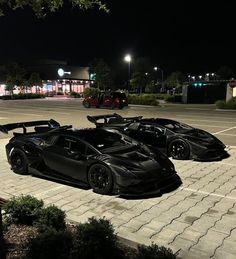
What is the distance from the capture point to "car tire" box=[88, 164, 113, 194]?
24.2ft

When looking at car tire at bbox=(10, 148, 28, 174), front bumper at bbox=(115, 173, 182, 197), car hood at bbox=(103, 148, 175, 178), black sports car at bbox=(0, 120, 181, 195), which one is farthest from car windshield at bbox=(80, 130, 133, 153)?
car tire at bbox=(10, 148, 28, 174)

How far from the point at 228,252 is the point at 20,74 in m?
70.0

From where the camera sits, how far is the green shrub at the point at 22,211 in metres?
5.27

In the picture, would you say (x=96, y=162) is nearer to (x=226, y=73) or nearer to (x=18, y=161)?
(x=18, y=161)

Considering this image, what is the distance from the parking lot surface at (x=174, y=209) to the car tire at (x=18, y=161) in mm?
182

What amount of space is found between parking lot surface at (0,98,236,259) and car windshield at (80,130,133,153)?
979mm

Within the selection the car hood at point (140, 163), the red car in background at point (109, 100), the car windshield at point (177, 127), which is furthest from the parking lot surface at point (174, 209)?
the red car in background at point (109, 100)

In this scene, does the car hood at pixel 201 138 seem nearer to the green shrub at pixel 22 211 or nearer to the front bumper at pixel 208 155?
the front bumper at pixel 208 155

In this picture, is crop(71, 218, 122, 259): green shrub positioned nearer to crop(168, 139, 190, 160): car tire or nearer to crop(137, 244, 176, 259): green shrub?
crop(137, 244, 176, 259): green shrub

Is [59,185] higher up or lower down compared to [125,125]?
lower down

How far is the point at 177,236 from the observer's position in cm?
551

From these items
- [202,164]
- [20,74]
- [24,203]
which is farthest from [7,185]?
[20,74]

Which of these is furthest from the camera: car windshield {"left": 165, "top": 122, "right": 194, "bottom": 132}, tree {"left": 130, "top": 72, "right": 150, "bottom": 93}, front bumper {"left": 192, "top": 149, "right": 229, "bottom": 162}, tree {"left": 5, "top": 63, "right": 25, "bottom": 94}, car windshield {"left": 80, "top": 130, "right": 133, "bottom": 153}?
tree {"left": 130, "top": 72, "right": 150, "bottom": 93}

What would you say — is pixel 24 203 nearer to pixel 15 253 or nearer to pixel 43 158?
pixel 15 253
